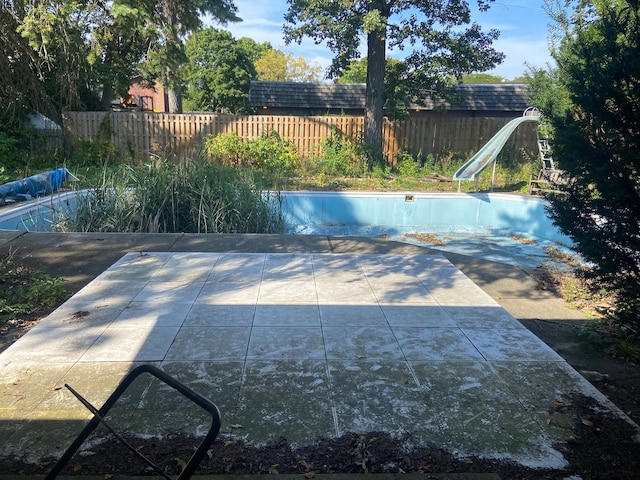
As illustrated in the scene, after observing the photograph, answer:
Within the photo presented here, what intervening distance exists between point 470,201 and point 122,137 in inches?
390

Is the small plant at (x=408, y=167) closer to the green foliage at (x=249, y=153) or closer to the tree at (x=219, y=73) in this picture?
the green foliage at (x=249, y=153)

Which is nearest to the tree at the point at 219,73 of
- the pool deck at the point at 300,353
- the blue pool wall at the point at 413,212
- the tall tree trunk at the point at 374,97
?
the tall tree trunk at the point at 374,97

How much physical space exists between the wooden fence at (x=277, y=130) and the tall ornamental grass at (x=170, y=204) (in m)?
6.64

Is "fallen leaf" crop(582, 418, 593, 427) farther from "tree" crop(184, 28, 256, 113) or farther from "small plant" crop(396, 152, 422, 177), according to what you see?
"tree" crop(184, 28, 256, 113)

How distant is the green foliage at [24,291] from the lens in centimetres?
378

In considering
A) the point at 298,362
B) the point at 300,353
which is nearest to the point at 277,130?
the point at 300,353

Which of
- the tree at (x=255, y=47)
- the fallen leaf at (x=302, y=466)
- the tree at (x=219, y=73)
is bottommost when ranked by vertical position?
the fallen leaf at (x=302, y=466)

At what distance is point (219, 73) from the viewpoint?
3102 cm

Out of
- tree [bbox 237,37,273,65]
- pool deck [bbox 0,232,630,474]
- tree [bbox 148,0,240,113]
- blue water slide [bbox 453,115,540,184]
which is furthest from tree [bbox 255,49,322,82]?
pool deck [bbox 0,232,630,474]

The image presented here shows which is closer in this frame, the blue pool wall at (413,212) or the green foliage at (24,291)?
the green foliage at (24,291)

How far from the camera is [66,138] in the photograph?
45.1 feet

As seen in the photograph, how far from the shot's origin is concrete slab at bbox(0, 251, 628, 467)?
2.42 m

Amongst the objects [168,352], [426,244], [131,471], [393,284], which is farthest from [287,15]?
[131,471]

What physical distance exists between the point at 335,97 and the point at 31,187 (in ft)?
53.6
